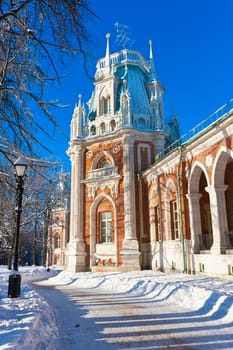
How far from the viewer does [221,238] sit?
12305mm

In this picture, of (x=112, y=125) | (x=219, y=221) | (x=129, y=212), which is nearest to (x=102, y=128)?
(x=112, y=125)

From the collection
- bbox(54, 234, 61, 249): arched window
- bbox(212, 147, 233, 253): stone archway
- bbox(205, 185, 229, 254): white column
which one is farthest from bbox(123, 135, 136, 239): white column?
bbox(54, 234, 61, 249): arched window

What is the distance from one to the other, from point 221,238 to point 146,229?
8.49 meters

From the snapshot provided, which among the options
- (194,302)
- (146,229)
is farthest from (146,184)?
(194,302)

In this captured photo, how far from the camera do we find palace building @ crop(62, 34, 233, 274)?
13438mm

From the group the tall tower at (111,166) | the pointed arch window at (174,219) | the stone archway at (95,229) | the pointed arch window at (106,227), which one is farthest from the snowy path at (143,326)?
the pointed arch window at (106,227)

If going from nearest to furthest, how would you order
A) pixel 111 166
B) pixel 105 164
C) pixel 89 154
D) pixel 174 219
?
pixel 174 219 → pixel 111 166 → pixel 105 164 → pixel 89 154

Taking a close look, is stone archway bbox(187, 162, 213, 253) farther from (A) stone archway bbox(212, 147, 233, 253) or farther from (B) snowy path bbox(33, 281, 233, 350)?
(B) snowy path bbox(33, 281, 233, 350)

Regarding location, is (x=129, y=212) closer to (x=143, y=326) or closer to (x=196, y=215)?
(x=196, y=215)

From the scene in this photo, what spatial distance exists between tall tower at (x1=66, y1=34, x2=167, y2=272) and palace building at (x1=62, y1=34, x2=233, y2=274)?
0.07 meters

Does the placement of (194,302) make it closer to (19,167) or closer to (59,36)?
(19,167)

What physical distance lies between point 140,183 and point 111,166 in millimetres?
2733

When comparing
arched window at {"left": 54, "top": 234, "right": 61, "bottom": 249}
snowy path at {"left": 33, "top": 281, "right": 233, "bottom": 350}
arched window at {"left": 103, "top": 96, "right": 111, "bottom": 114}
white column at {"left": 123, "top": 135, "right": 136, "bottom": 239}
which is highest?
arched window at {"left": 103, "top": 96, "right": 111, "bottom": 114}

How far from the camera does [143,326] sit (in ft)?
19.0
